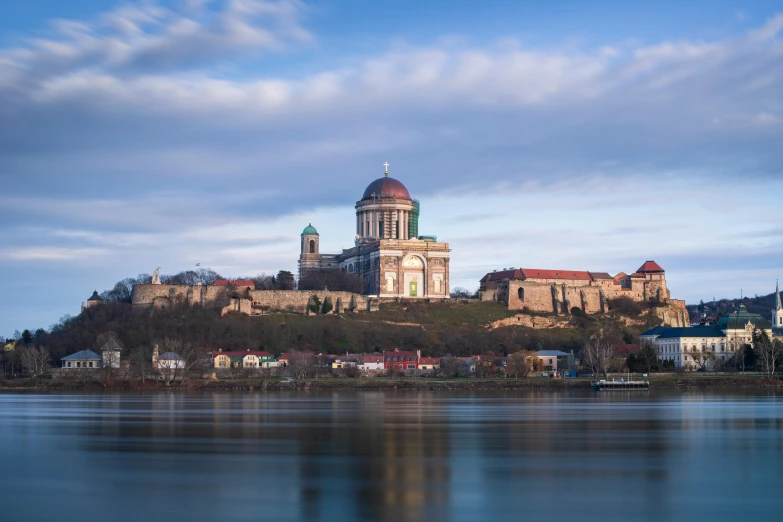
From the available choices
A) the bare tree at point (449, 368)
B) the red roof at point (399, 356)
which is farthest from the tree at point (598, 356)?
the red roof at point (399, 356)

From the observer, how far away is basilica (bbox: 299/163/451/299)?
91438mm

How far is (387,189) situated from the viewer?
9750 centimetres

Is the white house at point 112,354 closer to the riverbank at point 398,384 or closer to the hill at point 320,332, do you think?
the riverbank at point 398,384

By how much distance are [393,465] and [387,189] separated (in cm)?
7613

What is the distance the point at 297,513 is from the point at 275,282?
268 ft

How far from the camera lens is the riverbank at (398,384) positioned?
64.1 metres

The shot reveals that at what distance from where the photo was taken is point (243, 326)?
7962 cm

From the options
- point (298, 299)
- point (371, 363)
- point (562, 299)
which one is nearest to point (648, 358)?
point (371, 363)

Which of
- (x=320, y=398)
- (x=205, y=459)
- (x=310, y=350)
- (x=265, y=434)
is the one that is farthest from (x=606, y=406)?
(x=310, y=350)

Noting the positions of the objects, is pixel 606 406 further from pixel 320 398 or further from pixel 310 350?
pixel 310 350

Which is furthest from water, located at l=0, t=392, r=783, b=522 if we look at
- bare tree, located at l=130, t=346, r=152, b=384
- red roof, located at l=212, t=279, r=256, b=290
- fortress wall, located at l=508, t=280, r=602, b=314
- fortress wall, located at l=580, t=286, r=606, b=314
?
fortress wall, located at l=580, t=286, r=606, b=314

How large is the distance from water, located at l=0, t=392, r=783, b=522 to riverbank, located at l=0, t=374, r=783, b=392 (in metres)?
24.9

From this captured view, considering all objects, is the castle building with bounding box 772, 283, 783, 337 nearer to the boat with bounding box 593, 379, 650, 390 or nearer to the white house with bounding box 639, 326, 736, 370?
the white house with bounding box 639, 326, 736, 370

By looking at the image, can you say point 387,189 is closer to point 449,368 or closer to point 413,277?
point 413,277
